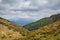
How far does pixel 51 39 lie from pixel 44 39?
6.20 ft

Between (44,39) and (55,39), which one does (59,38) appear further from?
(44,39)

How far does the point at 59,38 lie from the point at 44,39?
4.01 m

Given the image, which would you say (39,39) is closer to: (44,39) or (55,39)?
(44,39)

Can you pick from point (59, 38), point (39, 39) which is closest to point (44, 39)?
point (39, 39)

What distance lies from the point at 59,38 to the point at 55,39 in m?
1.10

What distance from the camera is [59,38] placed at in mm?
41250

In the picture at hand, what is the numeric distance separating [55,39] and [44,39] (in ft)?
9.67

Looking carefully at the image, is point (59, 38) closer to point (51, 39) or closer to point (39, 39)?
point (51, 39)

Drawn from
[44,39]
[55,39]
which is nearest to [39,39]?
[44,39]

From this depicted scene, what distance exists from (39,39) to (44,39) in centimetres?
135

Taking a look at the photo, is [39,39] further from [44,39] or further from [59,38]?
[59,38]

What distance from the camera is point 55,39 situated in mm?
41281

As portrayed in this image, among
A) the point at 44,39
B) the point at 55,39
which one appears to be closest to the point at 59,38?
the point at 55,39

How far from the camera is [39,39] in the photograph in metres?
42.1
